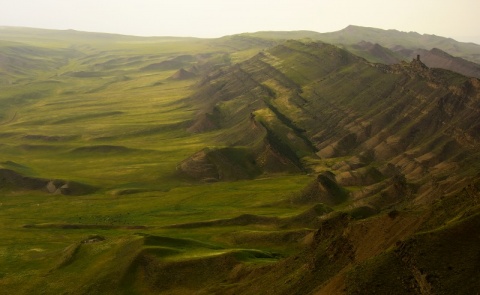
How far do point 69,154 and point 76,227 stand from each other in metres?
77.3

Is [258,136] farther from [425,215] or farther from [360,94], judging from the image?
[425,215]

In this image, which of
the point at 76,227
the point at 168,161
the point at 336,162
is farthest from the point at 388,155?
the point at 76,227

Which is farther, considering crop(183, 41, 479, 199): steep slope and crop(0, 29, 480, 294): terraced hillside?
crop(183, 41, 479, 199): steep slope

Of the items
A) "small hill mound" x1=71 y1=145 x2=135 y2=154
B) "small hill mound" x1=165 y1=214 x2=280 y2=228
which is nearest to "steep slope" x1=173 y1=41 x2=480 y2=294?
"small hill mound" x1=165 y1=214 x2=280 y2=228

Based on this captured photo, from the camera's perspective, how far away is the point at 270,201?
118000mm

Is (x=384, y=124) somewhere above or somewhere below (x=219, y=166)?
above

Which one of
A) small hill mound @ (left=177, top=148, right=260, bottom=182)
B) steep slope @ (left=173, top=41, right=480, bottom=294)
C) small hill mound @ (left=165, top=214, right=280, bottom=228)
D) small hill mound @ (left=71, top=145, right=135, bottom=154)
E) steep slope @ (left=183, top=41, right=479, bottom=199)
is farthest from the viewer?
small hill mound @ (left=71, top=145, right=135, bottom=154)

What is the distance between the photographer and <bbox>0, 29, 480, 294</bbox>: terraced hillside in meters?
52.4

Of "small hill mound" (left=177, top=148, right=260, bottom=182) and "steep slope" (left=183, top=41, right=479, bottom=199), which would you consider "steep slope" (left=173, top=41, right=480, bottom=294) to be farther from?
"small hill mound" (left=177, top=148, right=260, bottom=182)

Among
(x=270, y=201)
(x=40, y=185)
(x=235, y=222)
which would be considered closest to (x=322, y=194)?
(x=270, y=201)

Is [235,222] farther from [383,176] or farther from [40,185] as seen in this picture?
[40,185]

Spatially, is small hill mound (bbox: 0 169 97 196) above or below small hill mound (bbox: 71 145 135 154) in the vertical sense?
below

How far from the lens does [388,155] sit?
14700 centimetres

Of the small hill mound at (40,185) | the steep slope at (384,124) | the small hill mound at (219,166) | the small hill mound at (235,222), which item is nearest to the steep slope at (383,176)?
the steep slope at (384,124)
